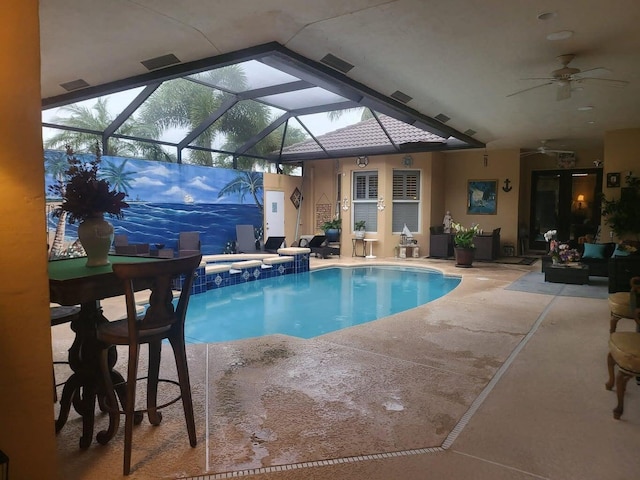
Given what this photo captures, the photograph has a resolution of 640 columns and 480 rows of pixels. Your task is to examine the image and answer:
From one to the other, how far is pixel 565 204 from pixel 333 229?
22.4ft

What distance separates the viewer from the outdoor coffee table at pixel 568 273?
23.6 feet

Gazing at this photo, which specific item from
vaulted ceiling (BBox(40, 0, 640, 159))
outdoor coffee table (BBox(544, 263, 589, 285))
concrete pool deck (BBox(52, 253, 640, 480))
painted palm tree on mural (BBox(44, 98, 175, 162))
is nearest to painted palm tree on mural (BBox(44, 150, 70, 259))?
painted palm tree on mural (BBox(44, 98, 175, 162))

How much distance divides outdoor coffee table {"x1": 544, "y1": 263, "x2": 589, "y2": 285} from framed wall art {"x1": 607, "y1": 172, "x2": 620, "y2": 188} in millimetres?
2841

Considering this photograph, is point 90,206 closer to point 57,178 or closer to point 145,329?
point 145,329

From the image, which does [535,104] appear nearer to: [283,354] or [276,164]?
[283,354]

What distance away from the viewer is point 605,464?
2.09m

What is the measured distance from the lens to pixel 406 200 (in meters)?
12.0

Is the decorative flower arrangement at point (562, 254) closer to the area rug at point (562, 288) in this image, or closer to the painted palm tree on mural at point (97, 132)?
the area rug at point (562, 288)

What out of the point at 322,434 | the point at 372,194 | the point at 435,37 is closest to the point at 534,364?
the point at 322,434

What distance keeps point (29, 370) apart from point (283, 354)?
7.11 feet

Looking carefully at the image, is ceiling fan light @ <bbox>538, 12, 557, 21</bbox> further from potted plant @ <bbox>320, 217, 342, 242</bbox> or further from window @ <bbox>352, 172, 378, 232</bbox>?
potted plant @ <bbox>320, 217, 342, 242</bbox>

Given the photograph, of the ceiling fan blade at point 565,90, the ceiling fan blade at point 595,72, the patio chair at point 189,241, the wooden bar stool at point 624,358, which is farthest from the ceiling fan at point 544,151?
the wooden bar stool at point 624,358

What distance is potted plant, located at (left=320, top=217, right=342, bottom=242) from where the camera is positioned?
1248cm

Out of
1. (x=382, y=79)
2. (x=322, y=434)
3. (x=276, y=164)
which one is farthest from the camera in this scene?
(x=276, y=164)
